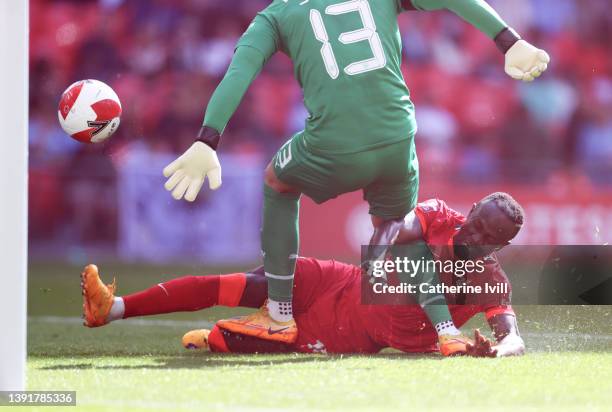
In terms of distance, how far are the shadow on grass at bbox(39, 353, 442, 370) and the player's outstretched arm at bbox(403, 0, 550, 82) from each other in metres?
1.09

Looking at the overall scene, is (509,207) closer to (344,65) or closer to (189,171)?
(344,65)

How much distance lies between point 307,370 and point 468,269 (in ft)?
2.74

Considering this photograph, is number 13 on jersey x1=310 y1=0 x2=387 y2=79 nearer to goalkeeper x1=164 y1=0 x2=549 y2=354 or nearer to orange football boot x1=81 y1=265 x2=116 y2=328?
goalkeeper x1=164 y1=0 x2=549 y2=354

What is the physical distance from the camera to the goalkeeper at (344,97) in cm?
388

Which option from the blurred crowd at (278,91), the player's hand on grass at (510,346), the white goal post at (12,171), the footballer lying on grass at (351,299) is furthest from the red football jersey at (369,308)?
the blurred crowd at (278,91)

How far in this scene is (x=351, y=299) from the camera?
4156mm

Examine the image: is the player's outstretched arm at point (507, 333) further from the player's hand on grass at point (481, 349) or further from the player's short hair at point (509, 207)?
the player's short hair at point (509, 207)

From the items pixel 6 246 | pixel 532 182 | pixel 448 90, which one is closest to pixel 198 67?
pixel 448 90

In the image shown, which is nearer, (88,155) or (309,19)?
(309,19)

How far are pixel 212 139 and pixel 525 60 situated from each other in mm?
1147

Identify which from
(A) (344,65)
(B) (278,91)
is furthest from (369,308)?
(B) (278,91)

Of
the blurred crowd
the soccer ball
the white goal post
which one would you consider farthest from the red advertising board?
the white goal post

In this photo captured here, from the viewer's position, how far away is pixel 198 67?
825 centimetres

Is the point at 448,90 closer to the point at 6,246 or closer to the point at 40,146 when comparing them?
the point at 40,146
